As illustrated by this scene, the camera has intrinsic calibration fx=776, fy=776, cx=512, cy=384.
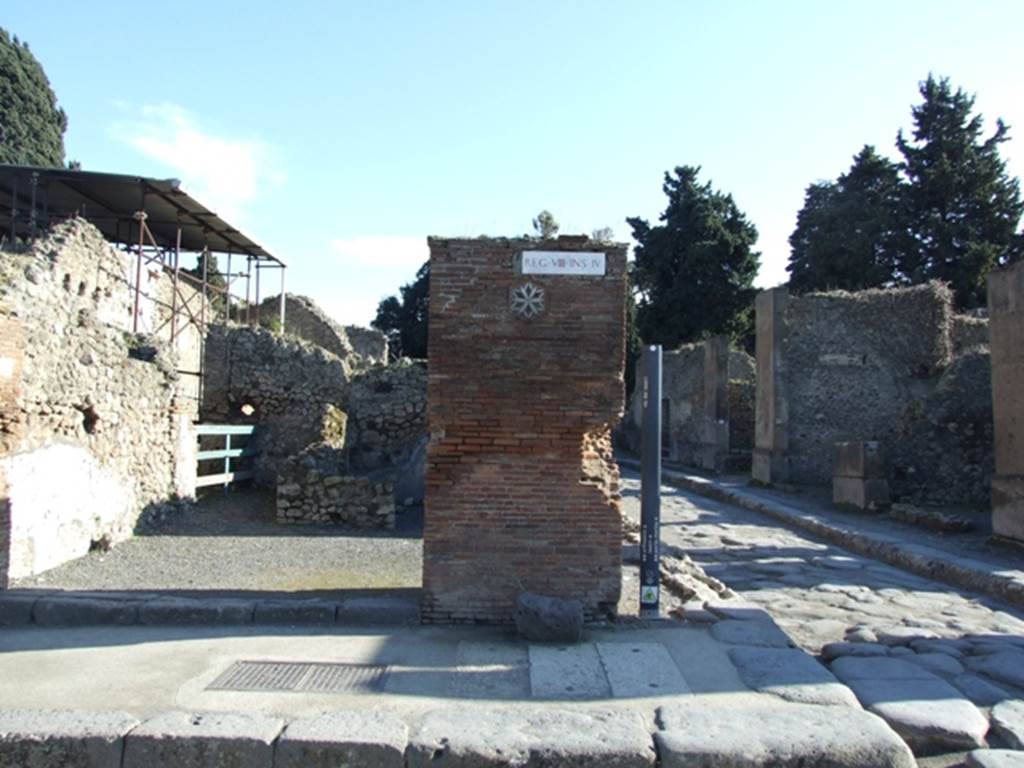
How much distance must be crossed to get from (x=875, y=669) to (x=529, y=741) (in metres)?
2.62

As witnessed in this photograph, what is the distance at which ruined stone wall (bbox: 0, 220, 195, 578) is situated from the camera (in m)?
7.21

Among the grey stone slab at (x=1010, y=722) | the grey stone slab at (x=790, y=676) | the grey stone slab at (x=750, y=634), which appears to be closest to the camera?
the grey stone slab at (x=1010, y=722)

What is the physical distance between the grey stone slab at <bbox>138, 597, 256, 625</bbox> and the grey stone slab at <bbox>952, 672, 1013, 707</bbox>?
485 centimetres

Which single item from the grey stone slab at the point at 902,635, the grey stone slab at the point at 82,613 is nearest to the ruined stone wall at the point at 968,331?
the grey stone slab at the point at 902,635

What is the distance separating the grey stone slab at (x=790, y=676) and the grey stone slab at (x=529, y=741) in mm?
1019

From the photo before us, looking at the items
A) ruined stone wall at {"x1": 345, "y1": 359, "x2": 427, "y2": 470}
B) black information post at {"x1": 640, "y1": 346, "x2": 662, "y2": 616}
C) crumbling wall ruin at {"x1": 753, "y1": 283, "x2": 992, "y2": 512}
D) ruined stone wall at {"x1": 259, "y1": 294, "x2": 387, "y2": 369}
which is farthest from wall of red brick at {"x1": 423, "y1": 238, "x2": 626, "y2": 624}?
ruined stone wall at {"x1": 259, "y1": 294, "x2": 387, "y2": 369}

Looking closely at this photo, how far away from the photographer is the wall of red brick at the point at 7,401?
6863 millimetres

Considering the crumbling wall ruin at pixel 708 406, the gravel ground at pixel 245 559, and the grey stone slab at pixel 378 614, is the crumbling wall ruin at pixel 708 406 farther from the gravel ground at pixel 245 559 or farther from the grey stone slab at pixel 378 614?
the grey stone slab at pixel 378 614

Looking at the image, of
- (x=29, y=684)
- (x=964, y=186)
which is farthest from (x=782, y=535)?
(x=964, y=186)

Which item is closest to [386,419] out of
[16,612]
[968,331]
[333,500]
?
[333,500]

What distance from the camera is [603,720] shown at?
3932 mm

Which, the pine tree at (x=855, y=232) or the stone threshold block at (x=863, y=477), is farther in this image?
the pine tree at (x=855, y=232)

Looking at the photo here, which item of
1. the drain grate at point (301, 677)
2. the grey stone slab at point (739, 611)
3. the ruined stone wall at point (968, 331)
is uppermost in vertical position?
the ruined stone wall at point (968, 331)

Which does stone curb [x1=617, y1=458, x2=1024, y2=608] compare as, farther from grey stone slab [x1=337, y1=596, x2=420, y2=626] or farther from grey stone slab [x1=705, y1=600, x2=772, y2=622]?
grey stone slab [x1=337, y1=596, x2=420, y2=626]
